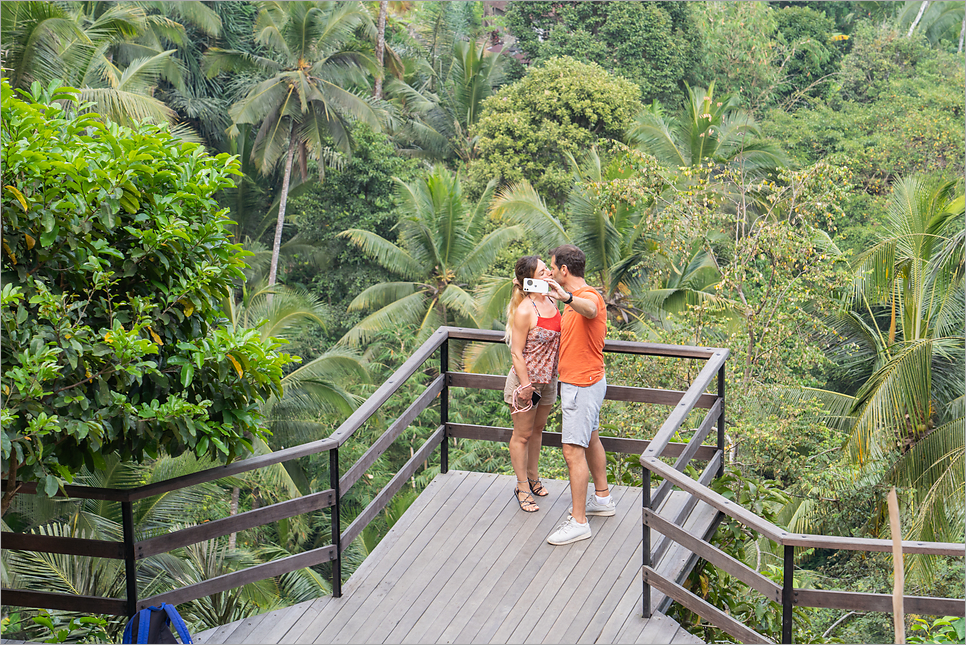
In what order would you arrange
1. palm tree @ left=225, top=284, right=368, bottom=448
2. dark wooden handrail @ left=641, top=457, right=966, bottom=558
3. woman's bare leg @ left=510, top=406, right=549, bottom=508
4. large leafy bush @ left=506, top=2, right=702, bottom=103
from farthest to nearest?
large leafy bush @ left=506, top=2, right=702, bottom=103
palm tree @ left=225, top=284, right=368, bottom=448
woman's bare leg @ left=510, top=406, right=549, bottom=508
dark wooden handrail @ left=641, top=457, right=966, bottom=558

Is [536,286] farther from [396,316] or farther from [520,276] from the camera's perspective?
[396,316]

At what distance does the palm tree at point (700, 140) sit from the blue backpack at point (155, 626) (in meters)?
16.9

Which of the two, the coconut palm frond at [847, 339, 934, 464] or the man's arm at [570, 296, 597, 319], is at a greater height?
the man's arm at [570, 296, 597, 319]

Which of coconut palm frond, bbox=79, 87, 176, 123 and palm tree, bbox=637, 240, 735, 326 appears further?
palm tree, bbox=637, 240, 735, 326

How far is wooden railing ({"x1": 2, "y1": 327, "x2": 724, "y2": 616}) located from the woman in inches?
19.9

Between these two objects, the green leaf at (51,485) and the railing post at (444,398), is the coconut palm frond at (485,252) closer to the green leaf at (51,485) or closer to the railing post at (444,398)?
the railing post at (444,398)

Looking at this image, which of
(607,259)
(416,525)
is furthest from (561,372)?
(607,259)

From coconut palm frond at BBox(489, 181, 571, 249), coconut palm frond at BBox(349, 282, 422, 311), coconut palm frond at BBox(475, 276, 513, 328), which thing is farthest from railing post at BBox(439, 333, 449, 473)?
coconut palm frond at BBox(349, 282, 422, 311)

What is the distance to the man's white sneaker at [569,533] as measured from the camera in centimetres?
501

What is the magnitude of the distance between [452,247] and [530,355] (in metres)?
13.5

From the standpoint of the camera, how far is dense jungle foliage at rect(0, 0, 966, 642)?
11.8ft

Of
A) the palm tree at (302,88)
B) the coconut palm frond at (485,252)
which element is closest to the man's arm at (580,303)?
the coconut palm frond at (485,252)

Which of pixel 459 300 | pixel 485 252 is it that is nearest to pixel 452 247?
pixel 485 252

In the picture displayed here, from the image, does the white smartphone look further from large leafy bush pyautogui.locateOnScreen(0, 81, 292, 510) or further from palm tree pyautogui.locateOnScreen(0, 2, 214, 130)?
palm tree pyautogui.locateOnScreen(0, 2, 214, 130)
